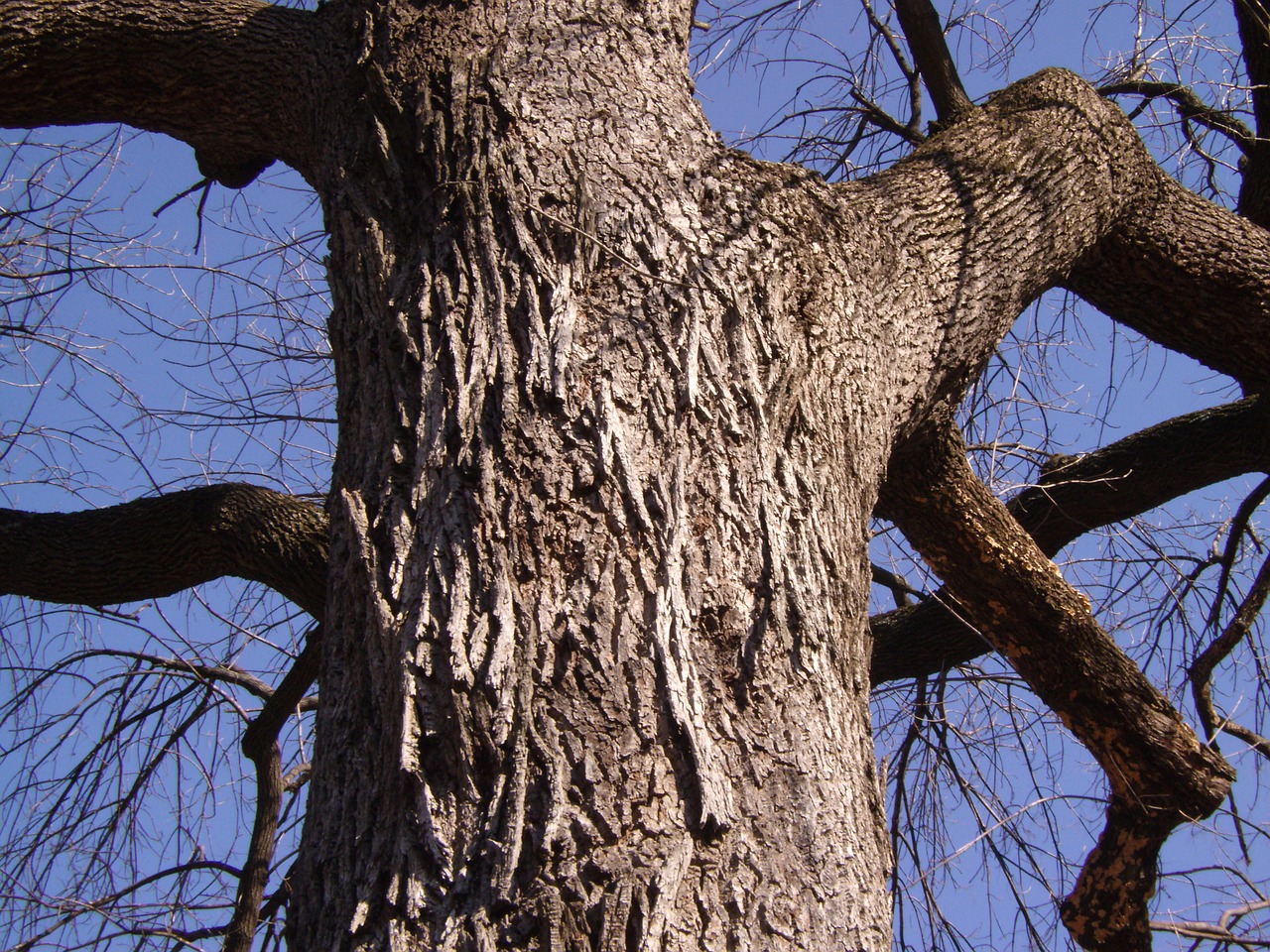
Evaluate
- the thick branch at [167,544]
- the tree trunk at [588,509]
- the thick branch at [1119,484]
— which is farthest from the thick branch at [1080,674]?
the thick branch at [167,544]

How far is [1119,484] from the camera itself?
344cm

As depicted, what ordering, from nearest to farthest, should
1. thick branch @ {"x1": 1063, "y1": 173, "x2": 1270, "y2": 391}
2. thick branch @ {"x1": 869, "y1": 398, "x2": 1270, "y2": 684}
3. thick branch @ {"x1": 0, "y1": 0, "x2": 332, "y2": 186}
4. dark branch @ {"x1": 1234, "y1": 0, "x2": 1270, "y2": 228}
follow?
thick branch @ {"x1": 0, "y1": 0, "x2": 332, "y2": 186}, thick branch @ {"x1": 1063, "y1": 173, "x2": 1270, "y2": 391}, thick branch @ {"x1": 869, "y1": 398, "x2": 1270, "y2": 684}, dark branch @ {"x1": 1234, "y1": 0, "x2": 1270, "y2": 228}

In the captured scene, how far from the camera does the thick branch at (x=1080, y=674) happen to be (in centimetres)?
272

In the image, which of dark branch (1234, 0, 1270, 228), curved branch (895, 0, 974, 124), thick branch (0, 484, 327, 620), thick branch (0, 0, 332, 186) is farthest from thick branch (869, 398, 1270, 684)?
thick branch (0, 0, 332, 186)

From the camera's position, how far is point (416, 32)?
1.85 metres

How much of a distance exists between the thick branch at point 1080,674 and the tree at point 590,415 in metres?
0.19

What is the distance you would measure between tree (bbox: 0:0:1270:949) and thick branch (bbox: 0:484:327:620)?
858mm

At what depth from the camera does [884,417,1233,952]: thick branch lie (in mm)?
2725

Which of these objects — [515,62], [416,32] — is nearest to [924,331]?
[515,62]

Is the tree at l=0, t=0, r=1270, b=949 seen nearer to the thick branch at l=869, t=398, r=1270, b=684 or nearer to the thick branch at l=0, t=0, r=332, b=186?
the thick branch at l=0, t=0, r=332, b=186

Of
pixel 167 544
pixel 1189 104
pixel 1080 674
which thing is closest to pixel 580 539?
pixel 167 544

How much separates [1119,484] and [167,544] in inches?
115

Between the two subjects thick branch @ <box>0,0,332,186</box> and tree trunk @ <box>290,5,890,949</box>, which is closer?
tree trunk @ <box>290,5,890,949</box>

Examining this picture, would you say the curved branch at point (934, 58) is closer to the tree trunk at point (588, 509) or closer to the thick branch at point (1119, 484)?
the thick branch at point (1119, 484)
